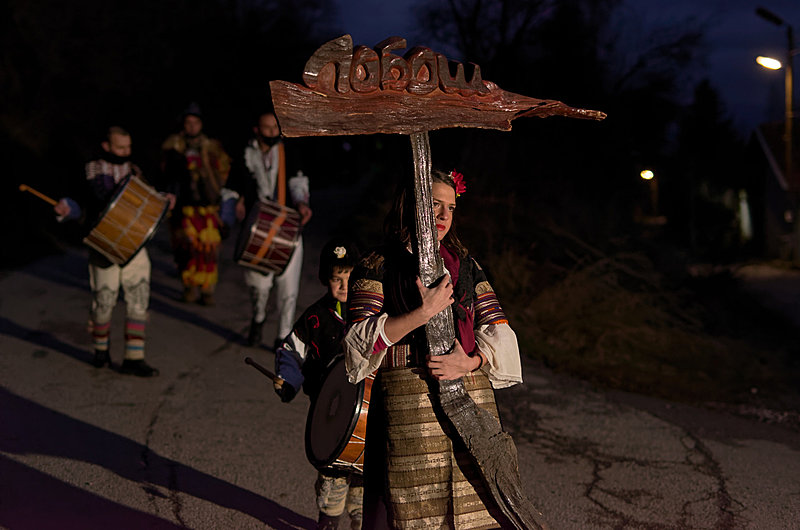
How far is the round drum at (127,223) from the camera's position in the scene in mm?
5539

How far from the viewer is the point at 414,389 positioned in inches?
96.0

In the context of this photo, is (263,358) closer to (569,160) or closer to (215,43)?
(569,160)

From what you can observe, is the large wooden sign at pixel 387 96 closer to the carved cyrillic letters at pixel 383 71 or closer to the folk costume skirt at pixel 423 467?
the carved cyrillic letters at pixel 383 71

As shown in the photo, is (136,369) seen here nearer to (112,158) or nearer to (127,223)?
(127,223)

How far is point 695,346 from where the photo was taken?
8094 millimetres

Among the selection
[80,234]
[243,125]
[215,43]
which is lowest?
[80,234]

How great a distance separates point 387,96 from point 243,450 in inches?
120

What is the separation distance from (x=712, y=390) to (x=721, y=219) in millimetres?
22834

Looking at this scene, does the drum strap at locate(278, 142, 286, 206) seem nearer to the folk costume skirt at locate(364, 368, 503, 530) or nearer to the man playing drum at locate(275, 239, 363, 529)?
the man playing drum at locate(275, 239, 363, 529)

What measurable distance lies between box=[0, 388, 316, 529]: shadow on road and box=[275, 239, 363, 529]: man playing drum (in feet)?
1.78

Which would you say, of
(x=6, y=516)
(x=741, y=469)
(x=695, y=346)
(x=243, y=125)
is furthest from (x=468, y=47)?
(x=6, y=516)

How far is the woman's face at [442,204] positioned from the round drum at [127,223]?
144 inches

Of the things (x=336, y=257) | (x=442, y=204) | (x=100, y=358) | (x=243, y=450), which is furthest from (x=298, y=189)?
(x=442, y=204)

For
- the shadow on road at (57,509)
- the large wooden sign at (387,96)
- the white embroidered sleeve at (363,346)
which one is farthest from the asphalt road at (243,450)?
the large wooden sign at (387,96)
